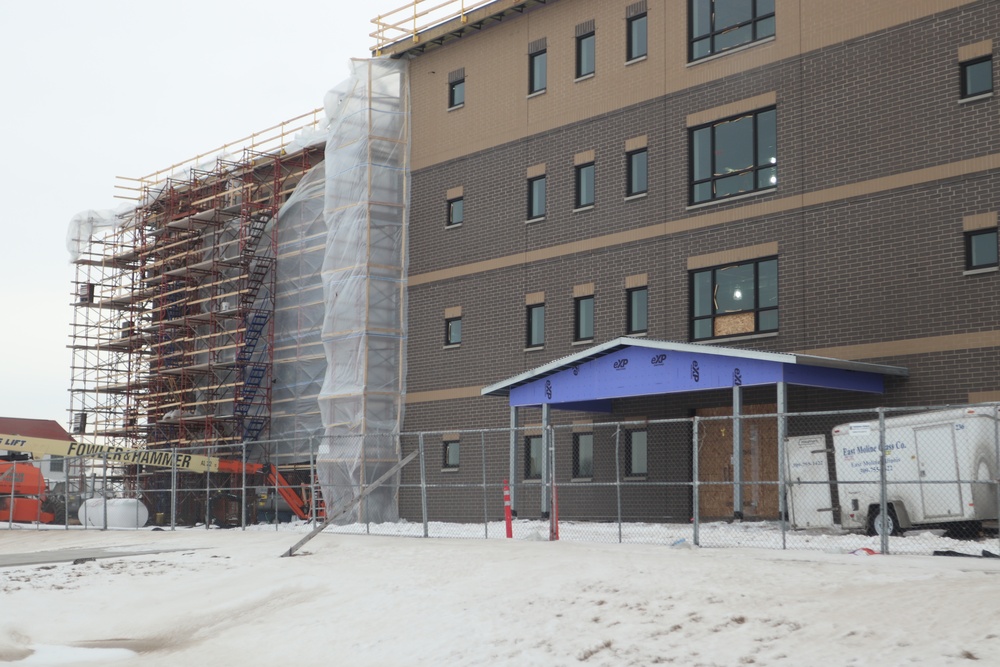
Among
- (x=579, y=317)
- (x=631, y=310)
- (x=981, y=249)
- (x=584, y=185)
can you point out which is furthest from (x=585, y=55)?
(x=981, y=249)

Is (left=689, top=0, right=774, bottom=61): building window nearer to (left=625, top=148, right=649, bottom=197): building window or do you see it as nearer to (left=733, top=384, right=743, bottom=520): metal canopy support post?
(left=625, top=148, right=649, bottom=197): building window

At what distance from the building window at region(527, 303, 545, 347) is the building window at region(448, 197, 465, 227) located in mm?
4296

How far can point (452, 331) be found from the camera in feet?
125

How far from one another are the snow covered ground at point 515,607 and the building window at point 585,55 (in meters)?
16.0

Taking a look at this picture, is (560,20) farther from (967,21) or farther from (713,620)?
(713,620)

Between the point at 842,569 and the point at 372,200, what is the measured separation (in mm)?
25339

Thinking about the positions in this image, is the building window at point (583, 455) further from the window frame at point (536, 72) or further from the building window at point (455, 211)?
the window frame at point (536, 72)

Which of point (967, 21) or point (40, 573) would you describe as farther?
point (967, 21)

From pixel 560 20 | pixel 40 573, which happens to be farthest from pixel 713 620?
pixel 560 20

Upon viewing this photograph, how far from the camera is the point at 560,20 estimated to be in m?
36.1

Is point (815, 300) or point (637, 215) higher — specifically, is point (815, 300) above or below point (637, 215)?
below

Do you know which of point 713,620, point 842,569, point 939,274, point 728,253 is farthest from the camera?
point 728,253

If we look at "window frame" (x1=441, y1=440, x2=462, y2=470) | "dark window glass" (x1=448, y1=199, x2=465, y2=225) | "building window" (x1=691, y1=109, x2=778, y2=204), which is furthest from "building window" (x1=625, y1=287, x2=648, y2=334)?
"dark window glass" (x1=448, y1=199, x2=465, y2=225)

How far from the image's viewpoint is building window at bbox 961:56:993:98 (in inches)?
1045
